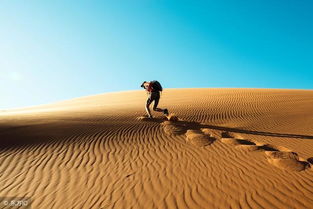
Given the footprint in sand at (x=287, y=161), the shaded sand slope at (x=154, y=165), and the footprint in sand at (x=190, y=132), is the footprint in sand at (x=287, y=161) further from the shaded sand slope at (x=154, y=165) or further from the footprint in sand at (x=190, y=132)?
the footprint in sand at (x=190, y=132)

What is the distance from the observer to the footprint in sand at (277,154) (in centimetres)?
584

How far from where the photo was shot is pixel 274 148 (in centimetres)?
741

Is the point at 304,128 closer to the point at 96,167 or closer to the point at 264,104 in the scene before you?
the point at 264,104

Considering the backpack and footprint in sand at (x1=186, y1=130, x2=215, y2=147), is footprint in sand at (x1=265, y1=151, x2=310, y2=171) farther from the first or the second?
the backpack

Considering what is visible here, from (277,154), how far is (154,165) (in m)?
3.57

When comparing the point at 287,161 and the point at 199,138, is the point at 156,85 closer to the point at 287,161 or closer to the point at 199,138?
the point at 199,138

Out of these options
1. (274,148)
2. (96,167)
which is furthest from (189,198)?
(274,148)

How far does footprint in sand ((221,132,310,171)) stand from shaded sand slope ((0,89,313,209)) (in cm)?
3

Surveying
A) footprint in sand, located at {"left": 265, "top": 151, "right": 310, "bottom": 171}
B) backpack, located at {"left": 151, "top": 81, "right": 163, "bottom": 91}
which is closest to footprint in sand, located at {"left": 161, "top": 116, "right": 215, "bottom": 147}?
backpack, located at {"left": 151, "top": 81, "right": 163, "bottom": 91}

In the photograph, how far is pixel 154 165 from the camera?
6.06m

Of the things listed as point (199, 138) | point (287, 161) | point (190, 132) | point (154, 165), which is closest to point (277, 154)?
point (287, 161)

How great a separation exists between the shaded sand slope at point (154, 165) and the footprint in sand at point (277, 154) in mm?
27

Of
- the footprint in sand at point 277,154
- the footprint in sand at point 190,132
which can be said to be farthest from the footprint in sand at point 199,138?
the footprint in sand at point 277,154

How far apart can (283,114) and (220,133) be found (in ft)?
23.2
